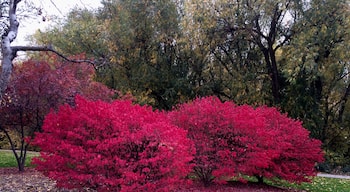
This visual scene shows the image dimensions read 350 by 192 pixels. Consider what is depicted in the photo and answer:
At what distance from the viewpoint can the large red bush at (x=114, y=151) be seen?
5531mm

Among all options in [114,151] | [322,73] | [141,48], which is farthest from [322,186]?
[141,48]

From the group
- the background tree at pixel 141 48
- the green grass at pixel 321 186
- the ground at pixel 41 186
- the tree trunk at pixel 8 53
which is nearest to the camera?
the tree trunk at pixel 8 53

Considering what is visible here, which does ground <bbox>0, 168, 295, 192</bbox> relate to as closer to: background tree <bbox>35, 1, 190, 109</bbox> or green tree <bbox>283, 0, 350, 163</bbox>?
green tree <bbox>283, 0, 350, 163</bbox>

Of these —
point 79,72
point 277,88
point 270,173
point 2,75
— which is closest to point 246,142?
point 270,173

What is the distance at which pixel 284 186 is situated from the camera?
1067 cm

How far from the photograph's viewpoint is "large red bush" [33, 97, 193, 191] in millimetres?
5531

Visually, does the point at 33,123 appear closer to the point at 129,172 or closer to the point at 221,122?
the point at 221,122

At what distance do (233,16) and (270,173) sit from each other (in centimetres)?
794

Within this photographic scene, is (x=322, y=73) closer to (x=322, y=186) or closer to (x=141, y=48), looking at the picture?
(x=322, y=186)

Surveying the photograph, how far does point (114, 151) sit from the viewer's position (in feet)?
18.6

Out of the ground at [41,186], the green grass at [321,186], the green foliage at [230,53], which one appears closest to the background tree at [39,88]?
the ground at [41,186]

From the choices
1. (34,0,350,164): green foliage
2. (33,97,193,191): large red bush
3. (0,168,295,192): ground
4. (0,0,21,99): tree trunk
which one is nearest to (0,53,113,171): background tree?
(0,168,295,192): ground

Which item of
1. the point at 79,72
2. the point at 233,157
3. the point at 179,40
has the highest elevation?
the point at 179,40

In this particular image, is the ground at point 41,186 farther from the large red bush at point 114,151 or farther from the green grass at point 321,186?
the large red bush at point 114,151
